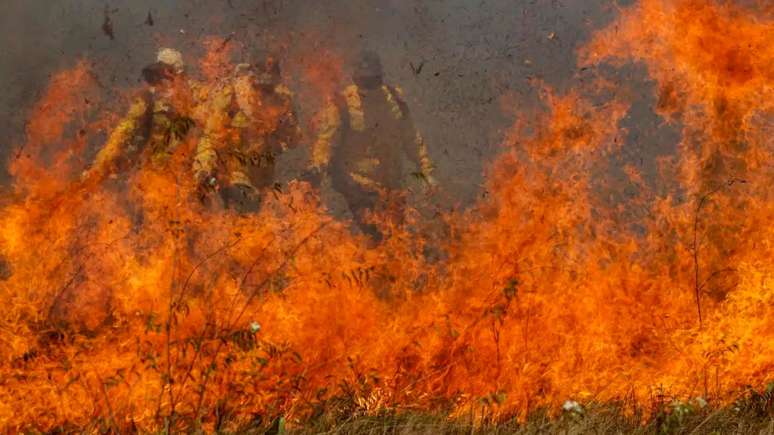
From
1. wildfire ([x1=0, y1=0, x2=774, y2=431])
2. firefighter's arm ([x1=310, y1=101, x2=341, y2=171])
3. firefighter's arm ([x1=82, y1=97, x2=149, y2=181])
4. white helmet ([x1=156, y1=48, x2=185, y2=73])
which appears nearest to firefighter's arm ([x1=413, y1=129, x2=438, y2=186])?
wildfire ([x1=0, y1=0, x2=774, y2=431])

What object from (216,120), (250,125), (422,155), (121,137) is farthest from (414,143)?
(121,137)

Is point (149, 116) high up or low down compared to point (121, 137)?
up

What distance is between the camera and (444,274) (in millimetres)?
6684

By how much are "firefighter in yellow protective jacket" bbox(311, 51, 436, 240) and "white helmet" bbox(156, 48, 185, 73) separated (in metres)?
1.53

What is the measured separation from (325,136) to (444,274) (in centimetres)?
266

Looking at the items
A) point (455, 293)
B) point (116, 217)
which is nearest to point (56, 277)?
point (116, 217)

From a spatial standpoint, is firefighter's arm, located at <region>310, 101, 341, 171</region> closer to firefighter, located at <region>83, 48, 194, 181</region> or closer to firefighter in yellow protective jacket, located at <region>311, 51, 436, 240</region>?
firefighter in yellow protective jacket, located at <region>311, 51, 436, 240</region>

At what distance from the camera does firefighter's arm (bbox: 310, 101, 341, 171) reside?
28.6 ft

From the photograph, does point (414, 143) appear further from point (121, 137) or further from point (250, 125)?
point (121, 137)

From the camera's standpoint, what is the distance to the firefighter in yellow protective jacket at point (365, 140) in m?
8.73

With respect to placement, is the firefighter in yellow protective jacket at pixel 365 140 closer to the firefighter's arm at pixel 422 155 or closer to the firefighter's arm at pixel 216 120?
the firefighter's arm at pixel 422 155

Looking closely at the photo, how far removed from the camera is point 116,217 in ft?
23.5

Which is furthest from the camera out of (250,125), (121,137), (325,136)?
(325,136)

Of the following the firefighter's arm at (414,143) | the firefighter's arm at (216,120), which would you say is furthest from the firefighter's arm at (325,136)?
the firefighter's arm at (216,120)
